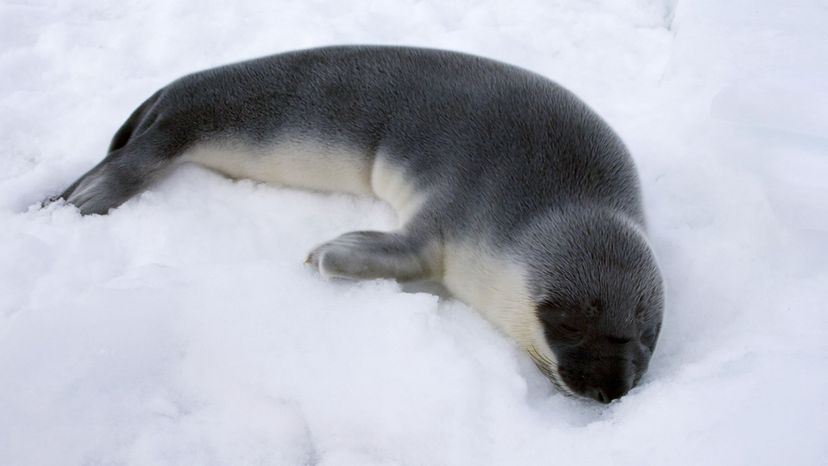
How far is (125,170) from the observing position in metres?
2.78

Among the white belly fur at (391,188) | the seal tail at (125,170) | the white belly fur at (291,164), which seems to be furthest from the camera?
the white belly fur at (291,164)

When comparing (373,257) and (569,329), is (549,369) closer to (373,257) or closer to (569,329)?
(569,329)

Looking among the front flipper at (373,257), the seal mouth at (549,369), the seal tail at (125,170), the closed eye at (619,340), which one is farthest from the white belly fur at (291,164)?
the closed eye at (619,340)

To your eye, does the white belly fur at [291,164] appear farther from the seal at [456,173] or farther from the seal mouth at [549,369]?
the seal mouth at [549,369]

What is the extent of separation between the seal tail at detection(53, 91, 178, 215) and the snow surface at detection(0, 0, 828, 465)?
59 millimetres

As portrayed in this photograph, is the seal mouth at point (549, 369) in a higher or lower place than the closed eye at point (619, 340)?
lower

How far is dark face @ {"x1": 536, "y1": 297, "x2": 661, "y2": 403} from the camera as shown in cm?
198

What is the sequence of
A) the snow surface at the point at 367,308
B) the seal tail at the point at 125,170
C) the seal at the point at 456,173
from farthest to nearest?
the seal tail at the point at 125,170
the seal at the point at 456,173
the snow surface at the point at 367,308

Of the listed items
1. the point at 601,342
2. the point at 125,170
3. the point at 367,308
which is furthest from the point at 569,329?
the point at 125,170

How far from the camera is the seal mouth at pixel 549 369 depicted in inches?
80.5

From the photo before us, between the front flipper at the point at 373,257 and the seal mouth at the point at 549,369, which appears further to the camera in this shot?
the front flipper at the point at 373,257

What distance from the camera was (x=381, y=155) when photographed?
282cm

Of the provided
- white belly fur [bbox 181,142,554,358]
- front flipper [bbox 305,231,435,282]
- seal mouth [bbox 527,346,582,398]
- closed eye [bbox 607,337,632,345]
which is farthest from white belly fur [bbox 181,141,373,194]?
closed eye [bbox 607,337,632,345]

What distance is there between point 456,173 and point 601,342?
0.83 metres
